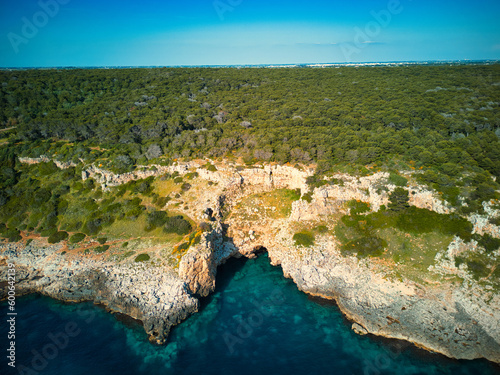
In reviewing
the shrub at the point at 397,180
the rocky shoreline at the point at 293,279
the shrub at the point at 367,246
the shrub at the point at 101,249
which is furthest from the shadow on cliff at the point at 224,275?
the shrub at the point at 397,180

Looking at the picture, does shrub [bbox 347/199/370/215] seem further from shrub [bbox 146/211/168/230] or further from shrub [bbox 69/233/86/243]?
shrub [bbox 69/233/86/243]

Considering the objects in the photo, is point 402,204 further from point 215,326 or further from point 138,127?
point 138,127

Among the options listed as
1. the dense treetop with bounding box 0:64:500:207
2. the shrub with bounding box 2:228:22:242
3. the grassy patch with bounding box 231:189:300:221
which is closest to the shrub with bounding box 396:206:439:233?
the dense treetop with bounding box 0:64:500:207

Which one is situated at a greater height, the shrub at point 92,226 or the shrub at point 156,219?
the shrub at point 156,219

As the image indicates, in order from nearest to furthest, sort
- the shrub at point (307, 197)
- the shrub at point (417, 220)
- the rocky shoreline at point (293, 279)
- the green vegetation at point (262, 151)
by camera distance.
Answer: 1. the rocky shoreline at point (293, 279)
2. the shrub at point (417, 220)
3. the green vegetation at point (262, 151)
4. the shrub at point (307, 197)

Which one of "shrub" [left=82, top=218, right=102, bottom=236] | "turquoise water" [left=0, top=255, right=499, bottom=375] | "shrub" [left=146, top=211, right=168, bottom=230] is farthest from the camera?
"shrub" [left=82, top=218, right=102, bottom=236]

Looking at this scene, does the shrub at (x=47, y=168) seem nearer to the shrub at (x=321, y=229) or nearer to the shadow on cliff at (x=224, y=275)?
the shadow on cliff at (x=224, y=275)

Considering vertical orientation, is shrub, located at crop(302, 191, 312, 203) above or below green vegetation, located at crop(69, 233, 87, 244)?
above
